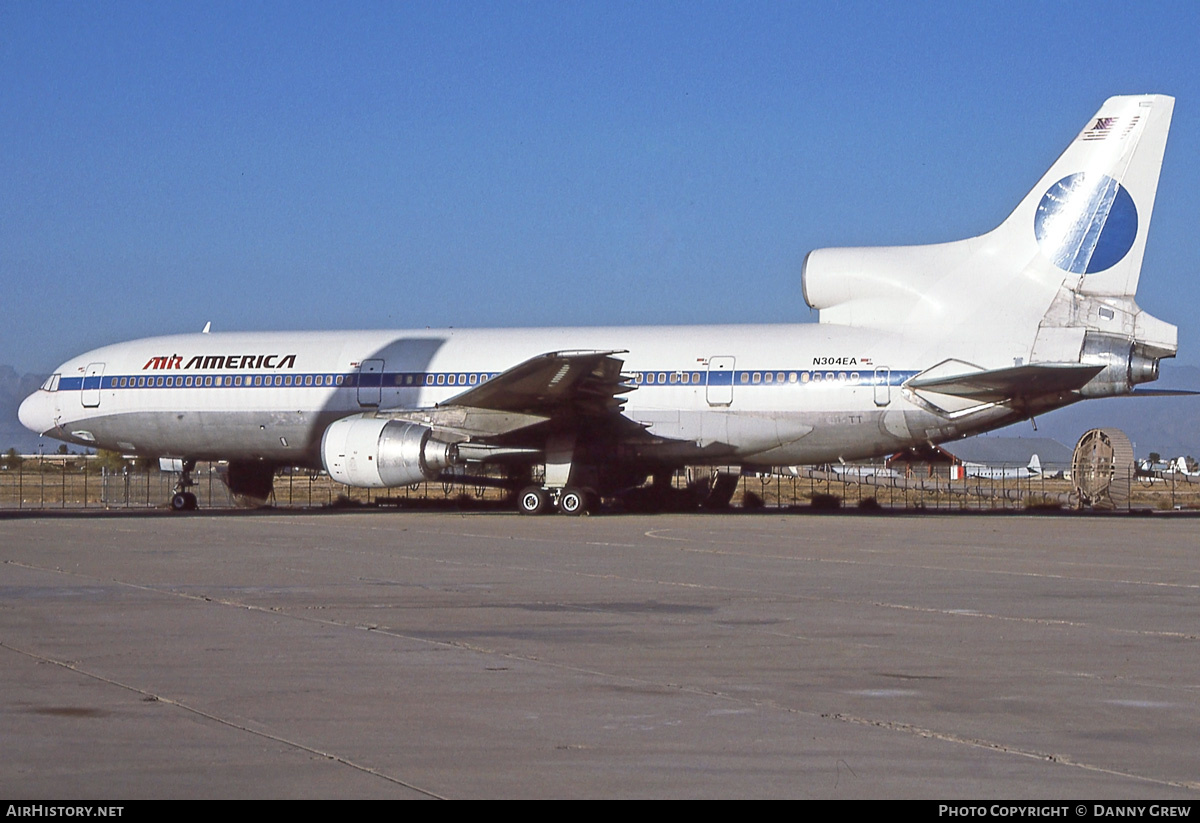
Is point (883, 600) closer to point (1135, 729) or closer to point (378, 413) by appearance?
point (1135, 729)

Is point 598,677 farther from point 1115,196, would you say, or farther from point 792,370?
point 1115,196

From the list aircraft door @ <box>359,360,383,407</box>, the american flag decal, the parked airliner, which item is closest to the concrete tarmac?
the parked airliner

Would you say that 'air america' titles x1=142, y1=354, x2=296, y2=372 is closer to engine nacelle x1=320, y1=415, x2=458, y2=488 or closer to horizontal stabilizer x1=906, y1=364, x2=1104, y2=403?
engine nacelle x1=320, y1=415, x2=458, y2=488

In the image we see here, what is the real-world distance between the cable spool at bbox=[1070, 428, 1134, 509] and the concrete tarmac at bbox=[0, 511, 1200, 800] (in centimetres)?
2196

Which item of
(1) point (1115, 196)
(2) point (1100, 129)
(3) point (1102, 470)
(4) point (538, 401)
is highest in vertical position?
(2) point (1100, 129)

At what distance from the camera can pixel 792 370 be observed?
1016 inches

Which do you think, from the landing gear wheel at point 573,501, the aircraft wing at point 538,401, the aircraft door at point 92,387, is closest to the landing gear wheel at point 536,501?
the landing gear wheel at point 573,501

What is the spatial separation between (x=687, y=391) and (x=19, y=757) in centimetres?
2156

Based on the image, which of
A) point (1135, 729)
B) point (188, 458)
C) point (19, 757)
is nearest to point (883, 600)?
point (1135, 729)

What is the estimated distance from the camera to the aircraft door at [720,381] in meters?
26.1

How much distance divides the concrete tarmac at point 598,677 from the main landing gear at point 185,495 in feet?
50.7

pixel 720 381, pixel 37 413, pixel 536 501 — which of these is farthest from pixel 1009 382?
pixel 37 413

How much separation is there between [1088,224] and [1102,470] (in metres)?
14.4

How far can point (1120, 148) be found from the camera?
24766 mm
